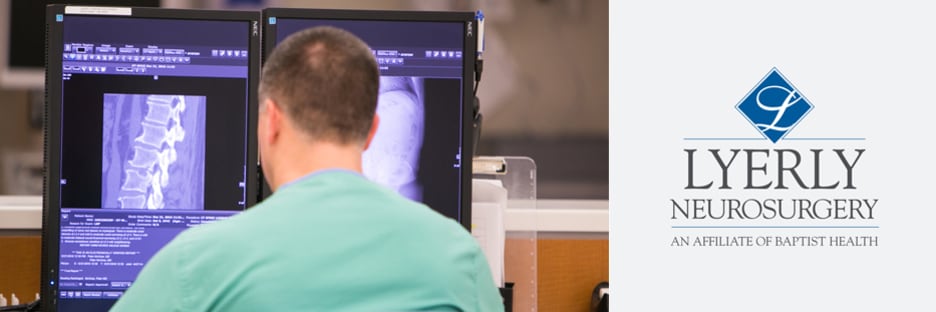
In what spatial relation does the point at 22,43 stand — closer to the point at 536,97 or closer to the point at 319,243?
the point at 536,97

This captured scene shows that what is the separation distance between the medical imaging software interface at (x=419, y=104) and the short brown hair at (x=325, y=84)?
655 mm

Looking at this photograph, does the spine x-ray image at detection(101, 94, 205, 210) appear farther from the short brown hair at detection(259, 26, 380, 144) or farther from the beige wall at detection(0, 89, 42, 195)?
the beige wall at detection(0, 89, 42, 195)

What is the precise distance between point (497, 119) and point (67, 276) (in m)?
3.05

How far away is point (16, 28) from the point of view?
14.1ft

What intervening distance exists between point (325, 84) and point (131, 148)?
83cm

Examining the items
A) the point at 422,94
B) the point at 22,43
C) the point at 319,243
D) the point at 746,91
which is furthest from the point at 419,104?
the point at 22,43

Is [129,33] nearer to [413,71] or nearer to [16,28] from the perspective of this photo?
[413,71]

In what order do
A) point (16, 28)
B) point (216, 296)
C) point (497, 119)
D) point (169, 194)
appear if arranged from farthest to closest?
point (497, 119) < point (16, 28) < point (169, 194) < point (216, 296)

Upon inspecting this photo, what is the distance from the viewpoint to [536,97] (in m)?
5.17

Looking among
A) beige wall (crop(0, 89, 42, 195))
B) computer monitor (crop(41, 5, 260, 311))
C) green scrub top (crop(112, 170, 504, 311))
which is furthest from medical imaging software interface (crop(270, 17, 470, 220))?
beige wall (crop(0, 89, 42, 195))

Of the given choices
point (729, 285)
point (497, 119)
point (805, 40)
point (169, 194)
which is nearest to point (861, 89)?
point (805, 40)

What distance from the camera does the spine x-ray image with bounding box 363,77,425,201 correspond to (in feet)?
7.20

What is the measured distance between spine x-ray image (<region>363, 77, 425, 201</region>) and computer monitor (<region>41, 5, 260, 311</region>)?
0.75 feet

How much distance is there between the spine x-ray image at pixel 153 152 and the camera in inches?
86.8
